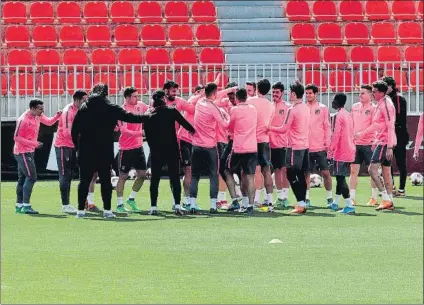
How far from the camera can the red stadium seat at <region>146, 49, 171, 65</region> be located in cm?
2575

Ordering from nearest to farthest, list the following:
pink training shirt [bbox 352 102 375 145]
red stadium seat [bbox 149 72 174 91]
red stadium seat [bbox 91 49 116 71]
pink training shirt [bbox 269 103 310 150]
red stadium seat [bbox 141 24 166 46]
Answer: pink training shirt [bbox 269 103 310 150] → pink training shirt [bbox 352 102 375 145] → red stadium seat [bbox 149 72 174 91] → red stadium seat [bbox 91 49 116 71] → red stadium seat [bbox 141 24 166 46]

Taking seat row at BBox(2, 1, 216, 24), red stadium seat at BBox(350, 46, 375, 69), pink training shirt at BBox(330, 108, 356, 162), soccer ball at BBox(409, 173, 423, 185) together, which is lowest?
soccer ball at BBox(409, 173, 423, 185)

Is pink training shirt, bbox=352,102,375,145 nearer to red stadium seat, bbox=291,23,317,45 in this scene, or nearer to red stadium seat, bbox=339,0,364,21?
red stadium seat, bbox=291,23,317,45

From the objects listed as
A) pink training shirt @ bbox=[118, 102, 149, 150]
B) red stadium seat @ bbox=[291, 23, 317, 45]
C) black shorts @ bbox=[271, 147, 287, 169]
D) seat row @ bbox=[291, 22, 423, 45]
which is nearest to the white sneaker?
pink training shirt @ bbox=[118, 102, 149, 150]

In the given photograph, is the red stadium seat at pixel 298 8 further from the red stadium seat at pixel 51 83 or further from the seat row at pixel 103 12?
the red stadium seat at pixel 51 83

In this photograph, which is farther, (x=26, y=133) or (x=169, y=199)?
(x=169, y=199)

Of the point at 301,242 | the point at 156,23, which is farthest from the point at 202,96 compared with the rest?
the point at 156,23

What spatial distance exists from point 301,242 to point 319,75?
12.8 m

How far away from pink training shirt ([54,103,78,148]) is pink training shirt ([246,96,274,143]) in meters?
2.44

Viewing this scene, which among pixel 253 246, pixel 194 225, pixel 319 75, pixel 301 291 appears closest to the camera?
pixel 301 291

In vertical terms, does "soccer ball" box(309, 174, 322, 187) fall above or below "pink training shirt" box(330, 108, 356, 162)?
below

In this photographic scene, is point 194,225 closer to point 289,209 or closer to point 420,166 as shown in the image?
point 289,209

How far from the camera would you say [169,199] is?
1838 cm

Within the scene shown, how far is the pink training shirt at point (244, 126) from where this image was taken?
15.3 meters
